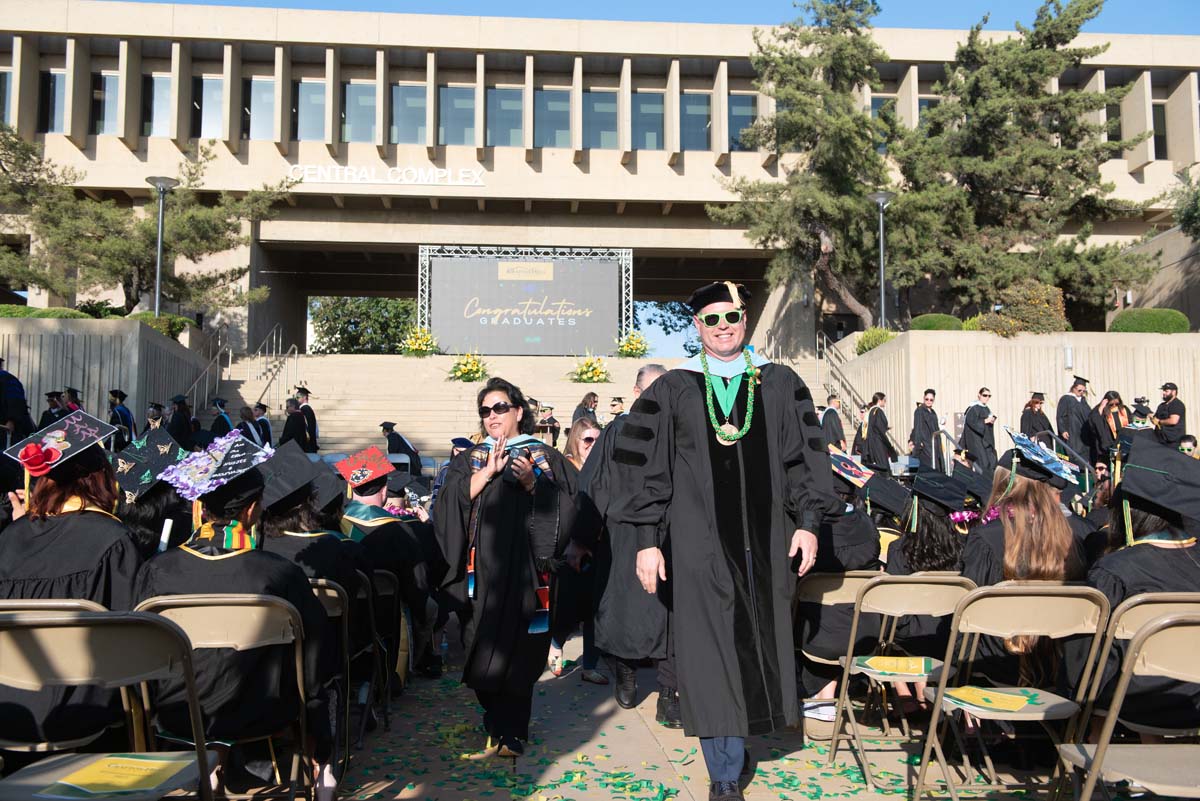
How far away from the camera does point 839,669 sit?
15.8 feet

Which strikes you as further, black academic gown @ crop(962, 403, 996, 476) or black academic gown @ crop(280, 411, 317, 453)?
black academic gown @ crop(962, 403, 996, 476)

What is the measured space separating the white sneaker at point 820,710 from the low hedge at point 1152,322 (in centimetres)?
1906

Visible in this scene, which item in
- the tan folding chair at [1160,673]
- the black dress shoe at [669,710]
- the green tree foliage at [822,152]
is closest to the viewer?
the tan folding chair at [1160,673]

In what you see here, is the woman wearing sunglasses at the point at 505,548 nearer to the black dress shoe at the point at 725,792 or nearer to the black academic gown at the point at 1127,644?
the black dress shoe at the point at 725,792

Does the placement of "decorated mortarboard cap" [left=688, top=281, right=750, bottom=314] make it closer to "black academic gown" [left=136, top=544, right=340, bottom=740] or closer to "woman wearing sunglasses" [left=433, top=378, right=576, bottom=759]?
"woman wearing sunglasses" [left=433, top=378, right=576, bottom=759]

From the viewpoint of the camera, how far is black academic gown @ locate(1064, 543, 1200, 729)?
3133 millimetres

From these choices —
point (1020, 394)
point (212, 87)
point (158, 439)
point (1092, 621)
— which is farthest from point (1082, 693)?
point (212, 87)

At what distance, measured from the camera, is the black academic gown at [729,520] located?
12.0 feet

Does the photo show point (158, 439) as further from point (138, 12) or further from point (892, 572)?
point (138, 12)

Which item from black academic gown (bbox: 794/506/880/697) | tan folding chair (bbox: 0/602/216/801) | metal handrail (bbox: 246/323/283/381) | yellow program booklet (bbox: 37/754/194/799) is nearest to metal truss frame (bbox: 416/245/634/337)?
metal handrail (bbox: 246/323/283/381)

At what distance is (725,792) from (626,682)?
180 cm

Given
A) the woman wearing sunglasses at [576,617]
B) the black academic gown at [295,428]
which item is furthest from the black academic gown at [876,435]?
the woman wearing sunglasses at [576,617]

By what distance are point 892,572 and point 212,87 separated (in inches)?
1201

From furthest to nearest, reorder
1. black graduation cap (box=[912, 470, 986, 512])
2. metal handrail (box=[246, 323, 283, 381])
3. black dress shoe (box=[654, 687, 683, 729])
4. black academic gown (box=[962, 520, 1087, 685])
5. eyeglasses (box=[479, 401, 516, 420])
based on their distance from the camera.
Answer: metal handrail (box=[246, 323, 283, 381]), black dress shoe (box=[654, 687, 683, 729]), black graduation cap (box=[912, 470, 986, 512]), eyeglasses (box=[479, 401, 516, 420]), black academic gown (box=[962, 520, 1087, 685])
